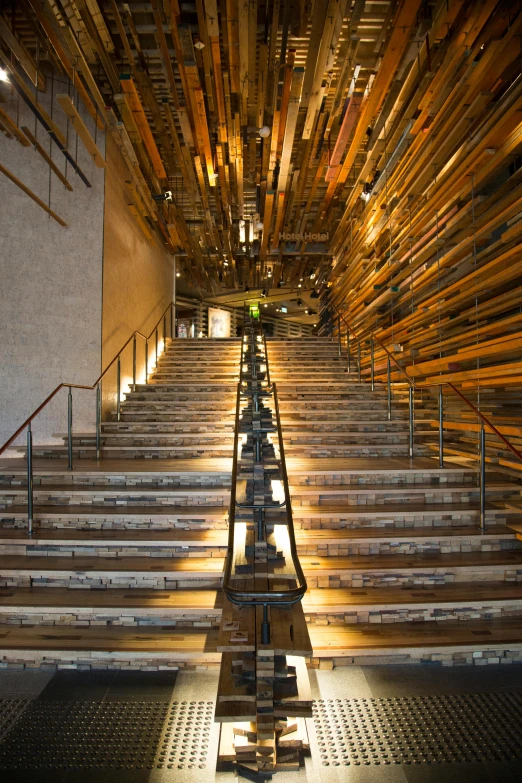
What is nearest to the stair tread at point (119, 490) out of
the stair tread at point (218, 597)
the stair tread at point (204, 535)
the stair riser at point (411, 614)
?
the stair tread at point (204, 535)

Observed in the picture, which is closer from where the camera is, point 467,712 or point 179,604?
point 467,712

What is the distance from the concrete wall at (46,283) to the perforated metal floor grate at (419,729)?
17.4ft

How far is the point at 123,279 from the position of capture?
315 inches

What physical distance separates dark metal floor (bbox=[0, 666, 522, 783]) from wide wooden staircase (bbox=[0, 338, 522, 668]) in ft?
0.53

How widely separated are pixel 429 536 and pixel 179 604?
194 centimetres

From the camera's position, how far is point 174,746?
227 centimetres

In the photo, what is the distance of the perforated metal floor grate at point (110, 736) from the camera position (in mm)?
2174

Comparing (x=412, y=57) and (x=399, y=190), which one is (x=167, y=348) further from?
(x=412, y=57)

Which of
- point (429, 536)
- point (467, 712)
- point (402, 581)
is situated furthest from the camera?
point (429, 536)

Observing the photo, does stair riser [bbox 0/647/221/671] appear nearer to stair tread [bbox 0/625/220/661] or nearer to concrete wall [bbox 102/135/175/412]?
stair tread [bbox 0/625/220/661]

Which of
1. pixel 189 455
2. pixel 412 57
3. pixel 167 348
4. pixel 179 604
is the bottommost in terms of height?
pixel 179 604

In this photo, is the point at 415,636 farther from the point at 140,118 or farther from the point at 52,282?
the point at 140,118

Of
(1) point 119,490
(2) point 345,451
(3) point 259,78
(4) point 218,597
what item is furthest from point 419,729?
(3) point 259,78

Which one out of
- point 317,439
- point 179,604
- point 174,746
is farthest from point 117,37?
point 174,746
